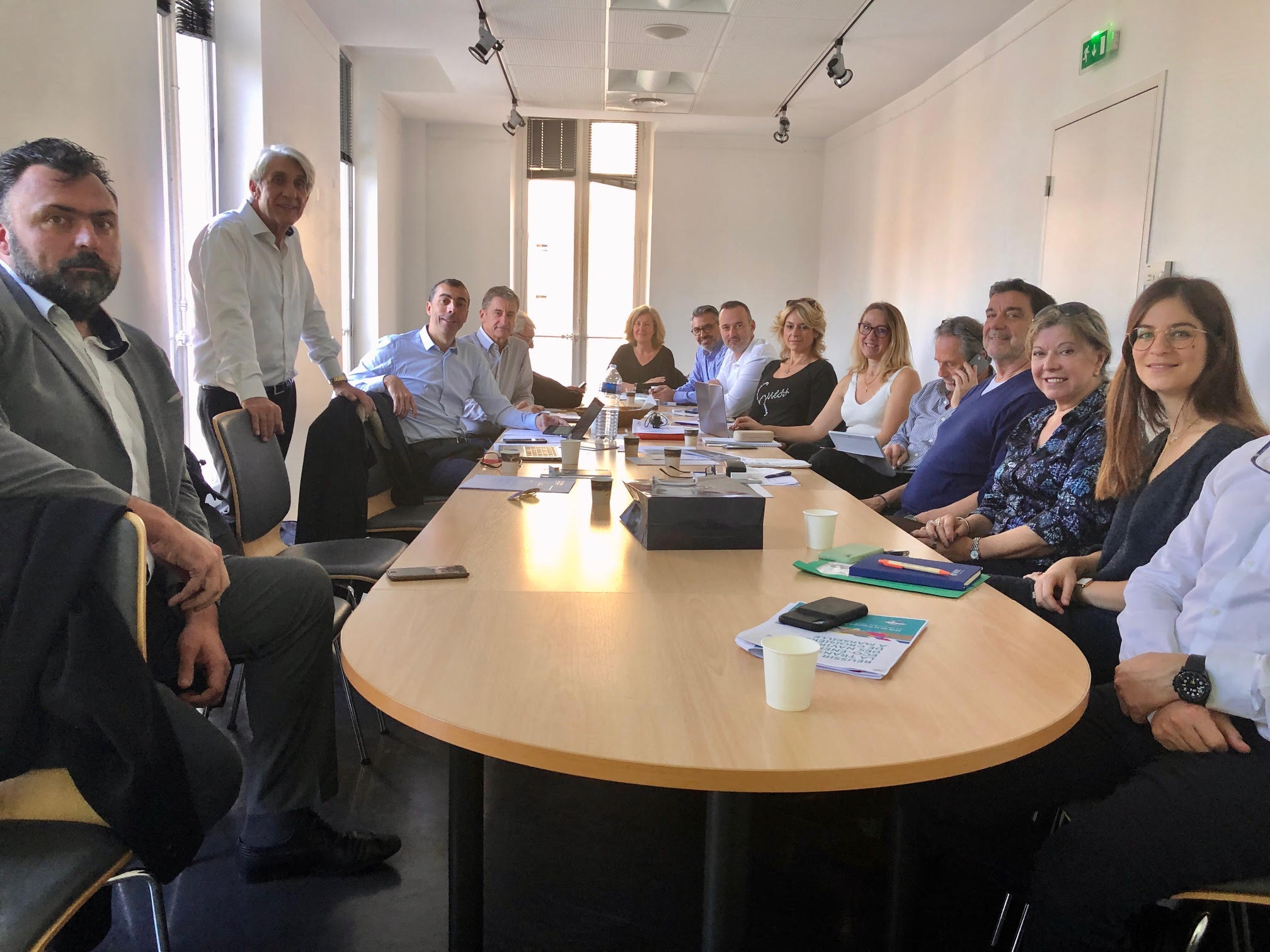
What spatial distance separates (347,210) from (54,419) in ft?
22.0

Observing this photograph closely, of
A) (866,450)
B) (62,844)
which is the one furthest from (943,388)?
(62,844)

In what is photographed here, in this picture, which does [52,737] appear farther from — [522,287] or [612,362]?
[522,287]

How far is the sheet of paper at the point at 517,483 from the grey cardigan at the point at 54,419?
92 centimetres

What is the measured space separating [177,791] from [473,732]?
0.51 m

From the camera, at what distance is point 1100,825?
131cm

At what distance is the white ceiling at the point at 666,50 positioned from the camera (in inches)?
215

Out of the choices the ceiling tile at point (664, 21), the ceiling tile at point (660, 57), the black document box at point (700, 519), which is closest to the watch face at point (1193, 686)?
the black document box at point (700, 519)

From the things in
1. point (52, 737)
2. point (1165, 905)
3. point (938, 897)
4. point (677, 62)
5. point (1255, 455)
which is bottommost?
point (938, 897)

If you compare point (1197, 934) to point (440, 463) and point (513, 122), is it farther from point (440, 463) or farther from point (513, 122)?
point (513, 122)

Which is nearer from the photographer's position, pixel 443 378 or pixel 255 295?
pixel 255 295

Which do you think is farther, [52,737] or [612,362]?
[612,362]

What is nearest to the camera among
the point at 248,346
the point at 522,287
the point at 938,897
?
the point at 938,897

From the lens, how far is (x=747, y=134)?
30.4ft

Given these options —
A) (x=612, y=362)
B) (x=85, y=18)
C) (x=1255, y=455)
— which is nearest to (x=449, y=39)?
(x=612, y=362)
